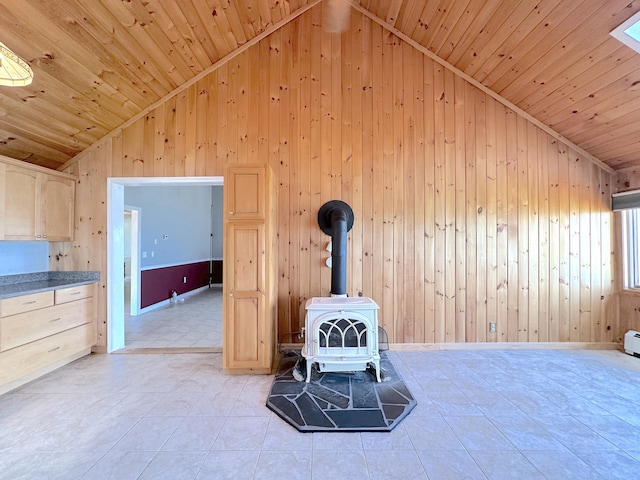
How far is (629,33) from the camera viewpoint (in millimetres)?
2197

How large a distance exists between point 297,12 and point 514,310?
4.56 meters

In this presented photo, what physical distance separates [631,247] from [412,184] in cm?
274

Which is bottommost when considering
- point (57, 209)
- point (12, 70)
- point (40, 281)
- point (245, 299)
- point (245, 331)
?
point (245, 331)

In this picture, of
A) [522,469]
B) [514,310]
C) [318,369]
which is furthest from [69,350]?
[514,310]

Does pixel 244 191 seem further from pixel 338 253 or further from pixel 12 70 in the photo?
pixel 12 70

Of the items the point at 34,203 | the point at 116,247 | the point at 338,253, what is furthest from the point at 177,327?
the point at 338,253

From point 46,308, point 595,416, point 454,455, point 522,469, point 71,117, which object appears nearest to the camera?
point 522,469

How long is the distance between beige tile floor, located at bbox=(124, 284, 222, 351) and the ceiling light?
287 centimetres

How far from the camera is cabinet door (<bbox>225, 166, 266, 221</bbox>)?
280 cm

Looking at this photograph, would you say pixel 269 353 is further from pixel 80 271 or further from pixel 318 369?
pixel 80 271

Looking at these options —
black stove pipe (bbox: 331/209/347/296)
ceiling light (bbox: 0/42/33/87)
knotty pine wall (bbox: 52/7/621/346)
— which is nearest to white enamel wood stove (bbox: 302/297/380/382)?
black stove pipe (bbox: 331/209/347/296)

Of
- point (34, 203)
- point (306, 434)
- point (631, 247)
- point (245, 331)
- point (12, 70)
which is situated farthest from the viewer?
point (631, 247)

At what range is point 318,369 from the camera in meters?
2.85

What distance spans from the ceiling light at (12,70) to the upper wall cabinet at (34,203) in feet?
3.31
